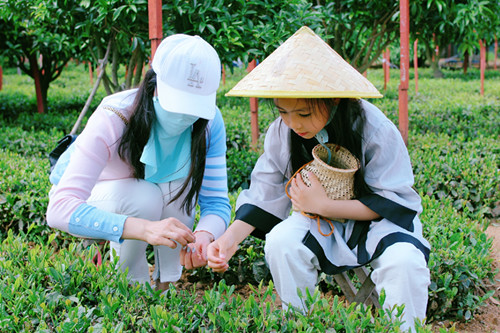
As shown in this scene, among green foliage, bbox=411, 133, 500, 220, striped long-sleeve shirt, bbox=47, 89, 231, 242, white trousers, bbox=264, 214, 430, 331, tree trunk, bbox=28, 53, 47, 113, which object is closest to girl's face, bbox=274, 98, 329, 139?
white trousers, bbox=264, 214, 430, 331

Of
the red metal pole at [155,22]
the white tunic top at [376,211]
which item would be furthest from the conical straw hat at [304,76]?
the red metal pole at [155,22]

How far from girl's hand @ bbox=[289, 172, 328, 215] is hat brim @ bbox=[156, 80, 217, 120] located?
17.1 inches

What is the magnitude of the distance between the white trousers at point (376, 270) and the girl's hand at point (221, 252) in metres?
0.14

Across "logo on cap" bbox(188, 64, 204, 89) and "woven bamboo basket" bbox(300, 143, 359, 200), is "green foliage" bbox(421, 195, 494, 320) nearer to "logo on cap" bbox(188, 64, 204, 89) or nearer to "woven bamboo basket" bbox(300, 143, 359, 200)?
"woven bamboo basket" bbox(300, 143, 359, 200)

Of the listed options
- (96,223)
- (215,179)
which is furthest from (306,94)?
(96,223)

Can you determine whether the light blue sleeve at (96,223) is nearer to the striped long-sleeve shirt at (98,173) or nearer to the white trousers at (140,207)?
the striped long-sleeve shirt at (98,173)

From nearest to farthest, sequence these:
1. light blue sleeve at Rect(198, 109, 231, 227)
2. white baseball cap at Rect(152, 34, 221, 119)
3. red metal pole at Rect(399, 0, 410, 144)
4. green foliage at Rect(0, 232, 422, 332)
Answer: green foliage at Rect(0, 232, 422, 332), white baseball cap at Rect(152, 34, 221, 119), light blue sleeve at Rect(198, 109, 231, 227), red metal pole at Rect(399, 0, 410, 144)

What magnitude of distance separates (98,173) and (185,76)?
20.2 inches

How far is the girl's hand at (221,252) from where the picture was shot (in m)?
1.80

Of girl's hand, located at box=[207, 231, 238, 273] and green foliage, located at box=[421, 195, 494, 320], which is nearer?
girl's hand, located at box=[207, 231, 238, 273]

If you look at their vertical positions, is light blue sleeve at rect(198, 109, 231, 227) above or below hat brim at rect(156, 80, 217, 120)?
below

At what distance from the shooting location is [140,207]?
2096mm

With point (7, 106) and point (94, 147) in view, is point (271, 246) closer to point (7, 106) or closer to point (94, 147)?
point (94, 147)

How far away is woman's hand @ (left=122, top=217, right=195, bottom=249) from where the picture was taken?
1742 millimetres
